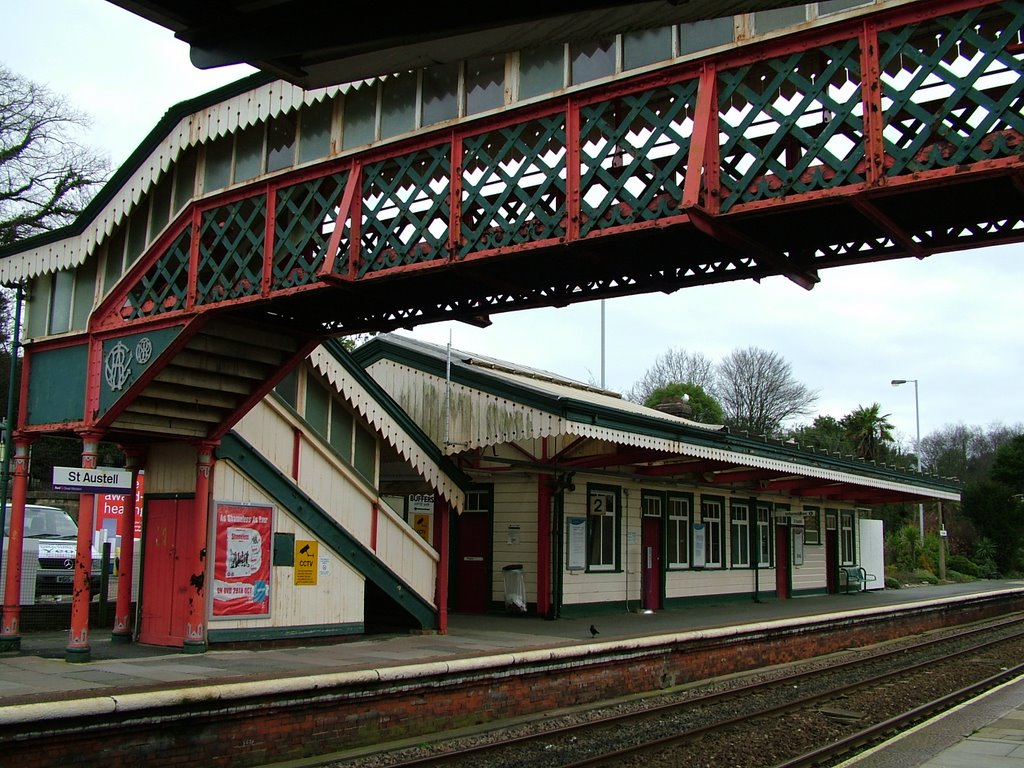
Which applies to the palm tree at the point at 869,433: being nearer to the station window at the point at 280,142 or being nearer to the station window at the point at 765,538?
the station window at the point at 765,538

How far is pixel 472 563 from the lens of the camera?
63.5 feet

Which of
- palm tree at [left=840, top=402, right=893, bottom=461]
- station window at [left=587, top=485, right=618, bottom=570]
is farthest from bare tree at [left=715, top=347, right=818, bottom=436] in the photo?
station window at [left=587, top=485, right=618, bottom=570]

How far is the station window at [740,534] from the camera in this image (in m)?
24.7

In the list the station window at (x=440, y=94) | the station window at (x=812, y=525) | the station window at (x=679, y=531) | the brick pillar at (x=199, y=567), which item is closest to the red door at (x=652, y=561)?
the station window at (x=679, y=531)

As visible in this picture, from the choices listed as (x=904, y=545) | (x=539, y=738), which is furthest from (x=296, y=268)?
(x=904, y=545)

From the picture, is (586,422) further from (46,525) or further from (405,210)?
(46,525)

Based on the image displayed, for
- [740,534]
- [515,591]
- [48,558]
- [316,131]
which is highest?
[316,131]

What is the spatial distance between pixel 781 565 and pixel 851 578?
4.24 metres

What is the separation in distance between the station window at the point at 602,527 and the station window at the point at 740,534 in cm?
584

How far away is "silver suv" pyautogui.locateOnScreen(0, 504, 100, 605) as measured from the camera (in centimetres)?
1455

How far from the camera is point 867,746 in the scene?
384 inches

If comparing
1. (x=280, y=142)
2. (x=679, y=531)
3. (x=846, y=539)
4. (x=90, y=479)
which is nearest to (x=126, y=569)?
(x=90, y=479)

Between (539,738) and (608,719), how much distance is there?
114 centimetres

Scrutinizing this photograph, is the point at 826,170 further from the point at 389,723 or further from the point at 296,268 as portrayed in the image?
the point at 389,723
